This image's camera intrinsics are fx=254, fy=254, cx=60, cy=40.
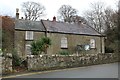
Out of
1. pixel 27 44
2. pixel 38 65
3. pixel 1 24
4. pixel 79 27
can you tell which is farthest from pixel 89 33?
pixel 38 65

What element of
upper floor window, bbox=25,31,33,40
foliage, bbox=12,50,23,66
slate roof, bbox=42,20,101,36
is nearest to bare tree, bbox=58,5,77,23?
slate roof, bbox=42,20,101,36

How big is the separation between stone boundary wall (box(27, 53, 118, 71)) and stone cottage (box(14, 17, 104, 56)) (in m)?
9.71

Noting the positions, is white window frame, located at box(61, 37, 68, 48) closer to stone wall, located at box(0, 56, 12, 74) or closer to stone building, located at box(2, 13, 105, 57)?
stone building, located at box(2, 13, 105, 57)

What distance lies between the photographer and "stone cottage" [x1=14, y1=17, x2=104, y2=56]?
127ft

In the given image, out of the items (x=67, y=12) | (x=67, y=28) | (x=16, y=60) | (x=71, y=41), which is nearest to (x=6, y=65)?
(x=16, y=60)

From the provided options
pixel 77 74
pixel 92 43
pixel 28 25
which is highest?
pixel 28 25

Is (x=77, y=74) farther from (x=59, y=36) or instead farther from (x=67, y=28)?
Result: (x=67, y=28)

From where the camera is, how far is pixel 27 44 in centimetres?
3906

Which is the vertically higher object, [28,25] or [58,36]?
[28,25]

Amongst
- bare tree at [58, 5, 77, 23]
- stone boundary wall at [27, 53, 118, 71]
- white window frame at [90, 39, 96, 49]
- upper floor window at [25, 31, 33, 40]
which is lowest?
stone boundary wall at [27, 53, 118, 71]

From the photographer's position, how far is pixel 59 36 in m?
41.4

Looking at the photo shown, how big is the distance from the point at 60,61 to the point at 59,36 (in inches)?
629

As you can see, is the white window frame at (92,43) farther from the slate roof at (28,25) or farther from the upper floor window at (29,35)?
the upper floor window at (29,35)

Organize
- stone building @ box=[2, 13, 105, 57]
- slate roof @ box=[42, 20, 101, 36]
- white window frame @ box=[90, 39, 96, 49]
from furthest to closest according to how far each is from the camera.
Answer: white window frame @ box=[90, 39, 96, 49], slate roof @ box=[42, 20, 101, 36], stone building @ box=[2, 13, 105, 57]
